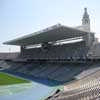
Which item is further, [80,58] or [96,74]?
[80,58]

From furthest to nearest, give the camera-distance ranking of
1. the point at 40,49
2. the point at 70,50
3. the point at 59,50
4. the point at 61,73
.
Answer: the point at 40,49 < the point at 59,50 < the point at 70,50 < the point at 61,73

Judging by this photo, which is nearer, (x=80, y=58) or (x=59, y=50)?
(x=80, y=58)

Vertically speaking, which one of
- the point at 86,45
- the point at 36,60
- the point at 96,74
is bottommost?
the point at 36,60

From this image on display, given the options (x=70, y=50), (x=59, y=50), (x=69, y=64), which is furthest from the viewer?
(x=59, y=50)

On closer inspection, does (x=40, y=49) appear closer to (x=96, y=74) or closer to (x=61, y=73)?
(x=61, y=73)

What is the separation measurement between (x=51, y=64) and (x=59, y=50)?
3648 mm

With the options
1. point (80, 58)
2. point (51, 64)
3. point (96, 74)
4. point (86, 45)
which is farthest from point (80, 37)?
point (96, 74)

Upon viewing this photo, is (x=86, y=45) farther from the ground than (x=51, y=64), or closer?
farther from the ground

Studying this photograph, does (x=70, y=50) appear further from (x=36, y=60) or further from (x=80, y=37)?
(x=36, y=60)

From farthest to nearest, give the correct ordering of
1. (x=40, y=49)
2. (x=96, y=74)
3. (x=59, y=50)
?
(x=40, y=49) < (x=59, y=50) < (x=96, y=74)

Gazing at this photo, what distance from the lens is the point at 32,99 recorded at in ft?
48.6

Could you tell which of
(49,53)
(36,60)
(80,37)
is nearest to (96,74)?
(80,37)

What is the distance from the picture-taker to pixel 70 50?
111 feet

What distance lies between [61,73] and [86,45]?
24.1 feet
